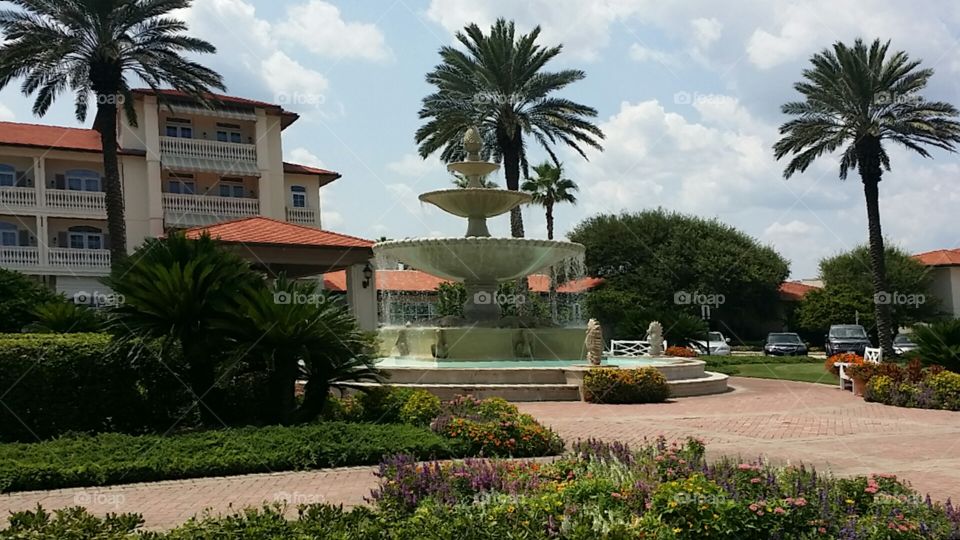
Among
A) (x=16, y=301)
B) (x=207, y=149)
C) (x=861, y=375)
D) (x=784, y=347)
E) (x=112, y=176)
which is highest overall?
(x=207, y=149)

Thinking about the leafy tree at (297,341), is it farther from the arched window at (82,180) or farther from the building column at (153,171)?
the arched window at (82,180)

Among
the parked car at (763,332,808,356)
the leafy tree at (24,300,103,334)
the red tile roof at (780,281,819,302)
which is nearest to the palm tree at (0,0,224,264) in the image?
the leafy tree at (24,300,103,334)

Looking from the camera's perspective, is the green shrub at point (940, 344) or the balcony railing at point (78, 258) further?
the balcony railing at point (78, 258)

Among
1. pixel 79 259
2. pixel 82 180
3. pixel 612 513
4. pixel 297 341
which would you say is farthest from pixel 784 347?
pixel 612 513

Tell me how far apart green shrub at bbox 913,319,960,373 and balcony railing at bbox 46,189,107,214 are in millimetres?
31986

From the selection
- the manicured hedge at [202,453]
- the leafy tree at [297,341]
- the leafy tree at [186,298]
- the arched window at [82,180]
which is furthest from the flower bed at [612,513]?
the arched window at [82,180]

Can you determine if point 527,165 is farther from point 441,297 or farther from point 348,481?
point 348,481

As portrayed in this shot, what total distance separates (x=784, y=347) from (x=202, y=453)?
38.0 m

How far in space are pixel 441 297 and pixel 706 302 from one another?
1717 centimetres

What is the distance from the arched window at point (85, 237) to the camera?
38.1 metres

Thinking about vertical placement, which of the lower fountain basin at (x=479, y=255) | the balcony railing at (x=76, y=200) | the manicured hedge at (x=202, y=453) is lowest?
the manicured hedge at (x=202, y=453)

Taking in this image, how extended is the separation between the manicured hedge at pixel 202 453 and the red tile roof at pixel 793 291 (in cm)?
5201

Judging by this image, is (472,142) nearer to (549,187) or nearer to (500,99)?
(500,99)

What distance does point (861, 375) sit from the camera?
1705 cm
